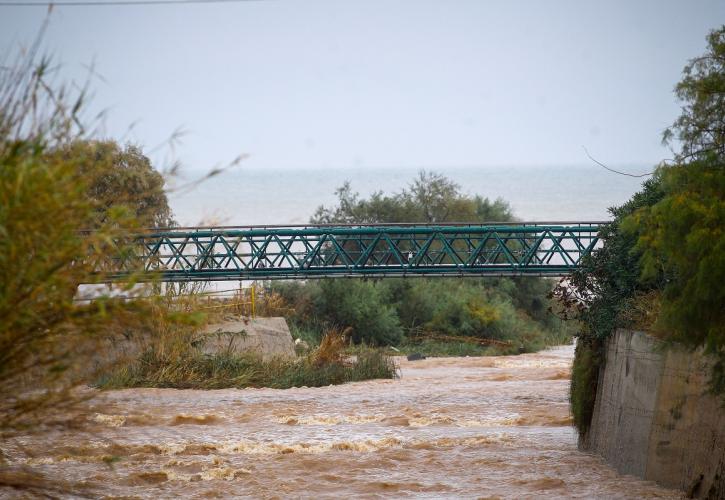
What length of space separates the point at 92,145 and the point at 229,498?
8.25 m

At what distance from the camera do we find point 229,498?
14.3m

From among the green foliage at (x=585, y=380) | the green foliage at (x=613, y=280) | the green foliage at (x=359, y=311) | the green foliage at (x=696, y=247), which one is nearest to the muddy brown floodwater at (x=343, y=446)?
the green foliage at (x=585, y=380)

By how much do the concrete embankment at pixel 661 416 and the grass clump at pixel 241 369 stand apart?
14.7 m

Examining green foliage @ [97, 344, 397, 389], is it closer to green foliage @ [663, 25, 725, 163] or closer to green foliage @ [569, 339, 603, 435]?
green foliage @ [569, 339, 603, 435]

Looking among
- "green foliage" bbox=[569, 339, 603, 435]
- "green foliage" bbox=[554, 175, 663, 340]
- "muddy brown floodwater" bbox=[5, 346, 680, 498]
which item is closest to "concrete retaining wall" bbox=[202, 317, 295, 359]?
"muddy brown floodwater" bbox=[5, 346, 680, 498]

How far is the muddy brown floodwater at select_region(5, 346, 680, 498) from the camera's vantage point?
48.6 ft

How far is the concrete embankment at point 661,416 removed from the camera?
12.5 meters

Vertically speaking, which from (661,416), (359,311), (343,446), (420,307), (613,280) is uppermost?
(613,280)

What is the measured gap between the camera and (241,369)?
2984 centimetres

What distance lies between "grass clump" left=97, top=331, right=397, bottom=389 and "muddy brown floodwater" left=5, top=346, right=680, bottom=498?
979mm

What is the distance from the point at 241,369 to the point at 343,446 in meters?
11.7

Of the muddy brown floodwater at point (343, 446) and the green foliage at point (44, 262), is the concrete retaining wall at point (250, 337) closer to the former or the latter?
the muddy brown floodwater at point (343, 446)

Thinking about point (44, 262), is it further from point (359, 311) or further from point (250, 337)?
point (359, 311)

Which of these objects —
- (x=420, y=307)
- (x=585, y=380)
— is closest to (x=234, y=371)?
(x=585, y=380)
